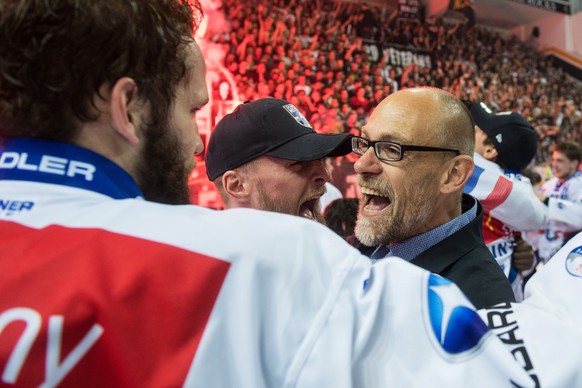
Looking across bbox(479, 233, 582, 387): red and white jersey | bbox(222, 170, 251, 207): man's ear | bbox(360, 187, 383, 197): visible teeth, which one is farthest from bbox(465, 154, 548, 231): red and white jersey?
bbox(479, 233, 582, 387): red and white jersey

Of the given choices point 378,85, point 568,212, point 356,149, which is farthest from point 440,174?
point 378,85

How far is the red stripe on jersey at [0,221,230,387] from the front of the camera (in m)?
0.54

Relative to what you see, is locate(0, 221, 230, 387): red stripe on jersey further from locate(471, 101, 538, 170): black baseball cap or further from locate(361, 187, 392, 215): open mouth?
locate(471, 101, 538, 170): black baseball cap

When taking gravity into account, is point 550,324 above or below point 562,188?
above

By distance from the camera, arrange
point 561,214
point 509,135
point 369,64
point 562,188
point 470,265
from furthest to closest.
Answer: point 369,64, point 562,188, point 561,214, point 509,135, point 470,265

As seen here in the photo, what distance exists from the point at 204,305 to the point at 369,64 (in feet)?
36.8

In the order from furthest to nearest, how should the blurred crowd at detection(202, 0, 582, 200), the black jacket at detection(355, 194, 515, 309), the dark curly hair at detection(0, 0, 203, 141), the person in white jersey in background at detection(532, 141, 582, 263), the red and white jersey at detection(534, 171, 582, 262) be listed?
1. the blurred crowd at detection(202, 0, 582, 200)
2. the person in white jersey in background at detection(532, 141, 582, 263)
3. the red and white jersey at detection(534, 171, 582, 262)
4. the black jacket at detection(355, 194, 515, 309)
5. the dark curly hair at detection(0, 0, 203, 141)

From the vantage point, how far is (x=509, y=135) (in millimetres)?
2650

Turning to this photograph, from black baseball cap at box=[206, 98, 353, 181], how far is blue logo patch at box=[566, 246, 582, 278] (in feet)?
2.77

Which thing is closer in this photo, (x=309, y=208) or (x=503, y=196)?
(x=309, y=208)

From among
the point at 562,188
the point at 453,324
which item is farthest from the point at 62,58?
the point at 562,188

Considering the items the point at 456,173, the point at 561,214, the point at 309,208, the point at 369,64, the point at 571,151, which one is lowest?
the point at 369,64

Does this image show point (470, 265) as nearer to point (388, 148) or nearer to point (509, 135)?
point (388, 148)

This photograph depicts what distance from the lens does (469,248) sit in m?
1.45
